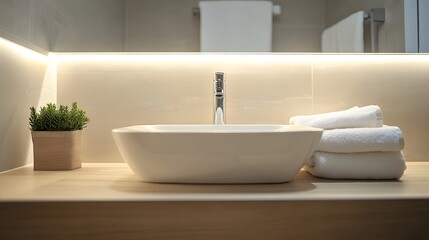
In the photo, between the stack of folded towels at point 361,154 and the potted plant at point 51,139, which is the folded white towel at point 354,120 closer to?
the stack of folded towels at point 361,154

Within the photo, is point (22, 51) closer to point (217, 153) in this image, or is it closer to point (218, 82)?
point (218, 82)

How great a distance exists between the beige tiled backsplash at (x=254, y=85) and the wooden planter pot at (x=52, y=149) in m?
0.19

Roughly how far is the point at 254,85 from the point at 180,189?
570 millimetres

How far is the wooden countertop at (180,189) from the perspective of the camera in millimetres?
647

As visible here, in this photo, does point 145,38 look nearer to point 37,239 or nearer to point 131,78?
point 131,78

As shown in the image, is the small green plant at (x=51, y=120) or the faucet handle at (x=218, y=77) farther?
the faucet handle at (x=218, y=77)

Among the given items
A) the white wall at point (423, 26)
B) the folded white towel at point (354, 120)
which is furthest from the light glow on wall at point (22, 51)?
the white wall at point (423, 26)

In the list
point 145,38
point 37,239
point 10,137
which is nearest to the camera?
point 37,239

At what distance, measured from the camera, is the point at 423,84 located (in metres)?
1.21

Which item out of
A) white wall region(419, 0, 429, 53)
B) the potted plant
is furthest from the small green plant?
white wall region(419, 0, 429, 53)

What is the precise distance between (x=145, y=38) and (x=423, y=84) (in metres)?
0.91

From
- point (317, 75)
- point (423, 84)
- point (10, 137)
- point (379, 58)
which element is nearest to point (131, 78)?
point (10, 137)

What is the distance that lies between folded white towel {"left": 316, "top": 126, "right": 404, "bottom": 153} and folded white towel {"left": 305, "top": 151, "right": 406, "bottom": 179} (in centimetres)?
2

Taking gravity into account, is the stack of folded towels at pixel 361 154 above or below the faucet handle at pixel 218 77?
below
